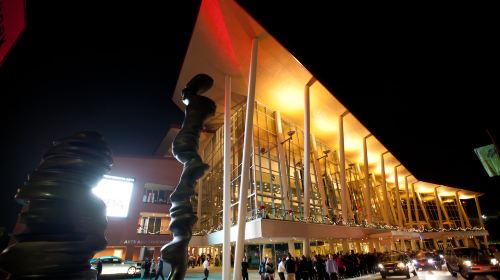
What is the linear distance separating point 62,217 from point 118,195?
27216 mm

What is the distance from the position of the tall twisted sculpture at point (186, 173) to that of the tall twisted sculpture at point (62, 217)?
1.63 metres

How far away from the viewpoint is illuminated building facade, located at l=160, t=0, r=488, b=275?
14.0m

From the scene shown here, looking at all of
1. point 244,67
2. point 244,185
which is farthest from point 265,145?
point 244,185

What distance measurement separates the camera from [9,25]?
3.75 meters

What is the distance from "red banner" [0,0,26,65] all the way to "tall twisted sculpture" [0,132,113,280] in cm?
303

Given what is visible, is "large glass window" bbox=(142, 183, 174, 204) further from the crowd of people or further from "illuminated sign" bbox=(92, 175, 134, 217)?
the crowd of people

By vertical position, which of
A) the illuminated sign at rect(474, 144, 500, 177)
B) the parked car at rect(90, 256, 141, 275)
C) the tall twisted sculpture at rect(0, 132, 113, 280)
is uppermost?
the illuminated sign at rect(474, 144, 500, 177)

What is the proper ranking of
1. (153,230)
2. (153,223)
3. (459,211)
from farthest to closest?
1. (459,211)
2. (153,223)
3. (153,230)

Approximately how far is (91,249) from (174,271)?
6.25 ft

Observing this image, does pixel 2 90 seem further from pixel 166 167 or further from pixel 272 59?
pixel 166 167

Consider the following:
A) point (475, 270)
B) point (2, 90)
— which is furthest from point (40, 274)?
point (475, 270)

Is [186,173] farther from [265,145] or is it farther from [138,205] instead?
[138,205]

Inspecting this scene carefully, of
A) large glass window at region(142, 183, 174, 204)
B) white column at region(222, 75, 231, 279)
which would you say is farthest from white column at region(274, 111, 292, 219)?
large glass window at region(142, 183, 174, 204)

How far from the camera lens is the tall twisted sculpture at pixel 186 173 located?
354 centimetres
